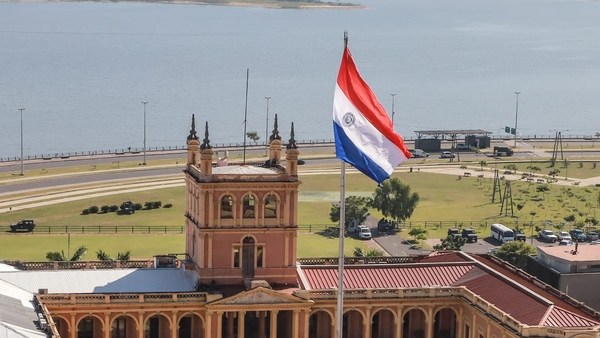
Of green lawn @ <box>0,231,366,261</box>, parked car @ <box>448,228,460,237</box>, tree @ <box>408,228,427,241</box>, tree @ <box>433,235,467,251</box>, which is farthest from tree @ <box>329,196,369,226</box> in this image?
tree @ <box>433,235,467,251</box>

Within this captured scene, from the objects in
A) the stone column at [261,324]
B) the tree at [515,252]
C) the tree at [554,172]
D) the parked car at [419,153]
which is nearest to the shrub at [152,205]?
the tree at [515,252]

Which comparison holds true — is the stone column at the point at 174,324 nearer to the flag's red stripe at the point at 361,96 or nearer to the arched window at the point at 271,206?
the arched window at the point at 271,206

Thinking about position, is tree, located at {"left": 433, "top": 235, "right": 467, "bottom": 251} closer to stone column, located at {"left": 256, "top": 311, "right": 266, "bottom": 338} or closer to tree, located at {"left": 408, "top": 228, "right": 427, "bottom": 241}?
tree, located at {"left": 408, "top": 228, "right": 427, "bottom": 241}

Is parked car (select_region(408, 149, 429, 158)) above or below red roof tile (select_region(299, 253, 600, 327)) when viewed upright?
above

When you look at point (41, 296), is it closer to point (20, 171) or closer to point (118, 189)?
point (118, 189)

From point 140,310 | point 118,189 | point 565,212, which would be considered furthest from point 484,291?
point 118,189

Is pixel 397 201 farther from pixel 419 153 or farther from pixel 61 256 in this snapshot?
pixel 419 153
